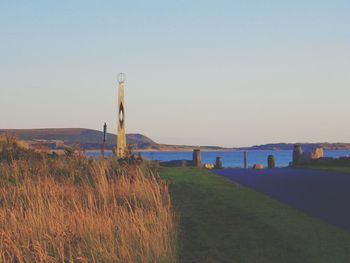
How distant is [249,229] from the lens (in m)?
9.66

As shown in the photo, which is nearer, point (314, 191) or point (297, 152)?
point (314, 191)

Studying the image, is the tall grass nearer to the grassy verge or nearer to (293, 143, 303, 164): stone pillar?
the grassy verge

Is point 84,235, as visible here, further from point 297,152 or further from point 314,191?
point 297,152

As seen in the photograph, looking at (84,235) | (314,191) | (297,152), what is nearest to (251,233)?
(84,235)

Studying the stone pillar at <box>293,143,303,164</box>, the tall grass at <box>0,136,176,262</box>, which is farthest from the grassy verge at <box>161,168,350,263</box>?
the stone pillar at <box>293,143,303,164</box>

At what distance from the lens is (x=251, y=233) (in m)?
9.34

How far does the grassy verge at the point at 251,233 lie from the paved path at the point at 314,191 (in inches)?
18.4

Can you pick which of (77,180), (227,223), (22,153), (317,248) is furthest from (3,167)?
(317,248)

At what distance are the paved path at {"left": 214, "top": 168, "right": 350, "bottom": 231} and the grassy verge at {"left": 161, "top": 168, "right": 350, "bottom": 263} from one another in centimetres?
47

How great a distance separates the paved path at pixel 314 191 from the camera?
11.5 m

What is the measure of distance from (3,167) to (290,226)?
954 cm

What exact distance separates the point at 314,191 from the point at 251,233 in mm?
6253

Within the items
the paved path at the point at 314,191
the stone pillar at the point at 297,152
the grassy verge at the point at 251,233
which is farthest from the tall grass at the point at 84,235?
the stone pillar at the point at 297,152

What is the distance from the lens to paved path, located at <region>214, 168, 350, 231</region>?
11.5 meters
